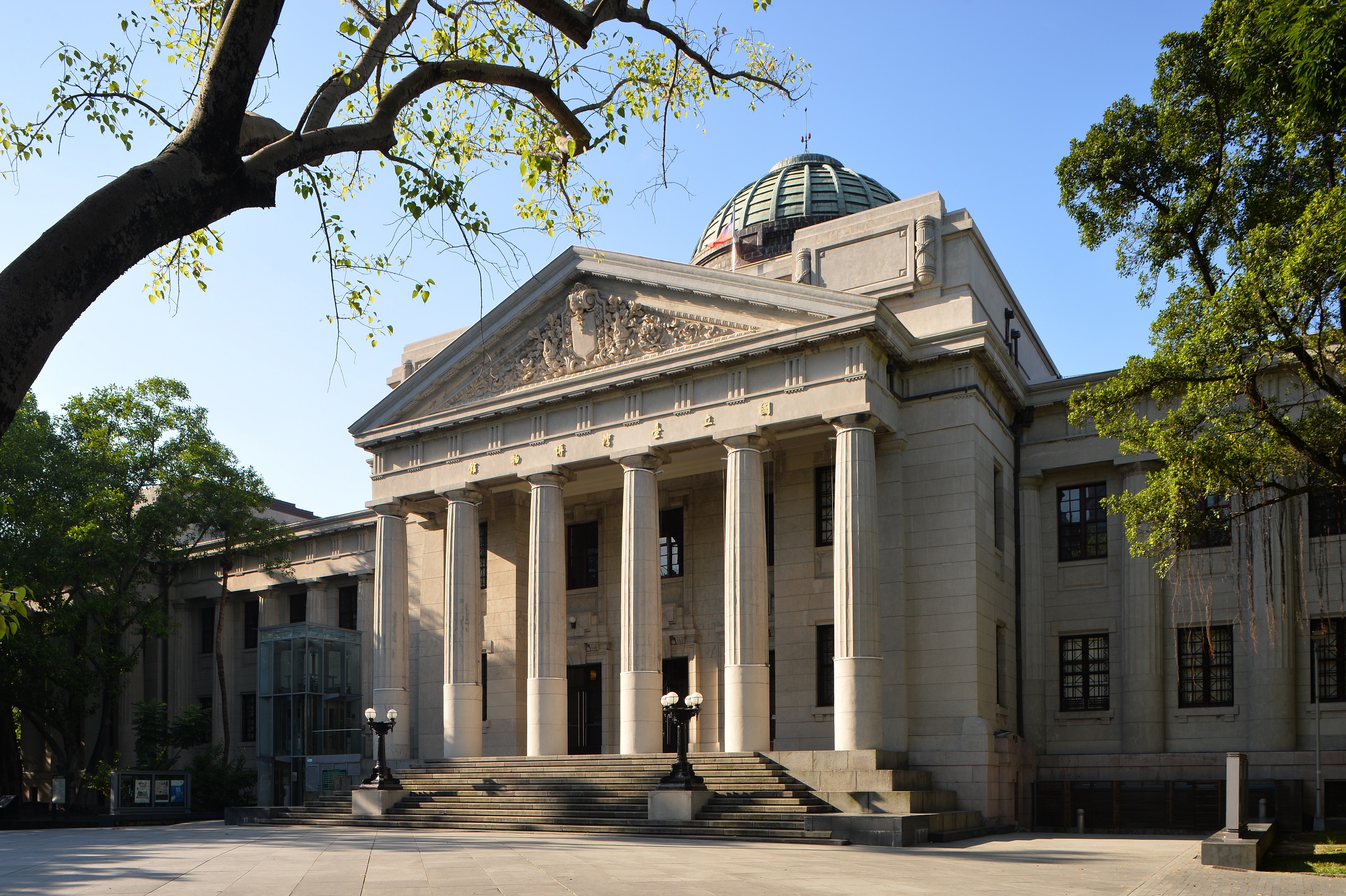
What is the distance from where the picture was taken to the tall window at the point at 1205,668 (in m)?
28.6

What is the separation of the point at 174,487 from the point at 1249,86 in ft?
116

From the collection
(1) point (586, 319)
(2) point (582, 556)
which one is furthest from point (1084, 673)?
(1) point (586, 319)

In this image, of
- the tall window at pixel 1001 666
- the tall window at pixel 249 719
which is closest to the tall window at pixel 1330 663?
the tall window at pixel 1001 666

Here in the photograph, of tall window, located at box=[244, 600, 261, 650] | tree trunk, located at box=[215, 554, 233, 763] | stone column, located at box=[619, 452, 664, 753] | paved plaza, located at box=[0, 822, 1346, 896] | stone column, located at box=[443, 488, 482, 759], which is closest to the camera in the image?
paved plaza, located at box=[0, 822, 1346, 896]

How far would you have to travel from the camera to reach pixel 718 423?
95.3 feet

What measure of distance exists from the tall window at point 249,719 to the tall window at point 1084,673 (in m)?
30.1

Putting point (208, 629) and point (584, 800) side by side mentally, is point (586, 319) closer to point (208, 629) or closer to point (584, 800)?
point (584, 800)

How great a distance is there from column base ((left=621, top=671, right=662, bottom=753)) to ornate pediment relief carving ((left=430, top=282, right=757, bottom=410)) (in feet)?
27.4

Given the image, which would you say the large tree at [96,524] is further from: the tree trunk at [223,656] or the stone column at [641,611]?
the stone column at [641,611]

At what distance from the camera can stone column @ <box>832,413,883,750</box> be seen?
25938mm

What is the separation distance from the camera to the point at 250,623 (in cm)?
4775

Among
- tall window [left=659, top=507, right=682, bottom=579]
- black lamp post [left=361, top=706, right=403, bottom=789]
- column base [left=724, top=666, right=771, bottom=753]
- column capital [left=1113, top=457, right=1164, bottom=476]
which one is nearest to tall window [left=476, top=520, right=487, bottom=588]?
tall window [left=659, top=507, right=682, bottom=579]

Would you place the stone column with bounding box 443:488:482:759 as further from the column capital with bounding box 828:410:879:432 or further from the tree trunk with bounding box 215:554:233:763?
the tree trunk with bounding box 215:554:233:763

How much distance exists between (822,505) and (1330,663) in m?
12.4
